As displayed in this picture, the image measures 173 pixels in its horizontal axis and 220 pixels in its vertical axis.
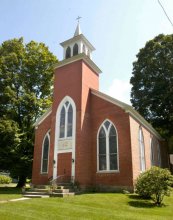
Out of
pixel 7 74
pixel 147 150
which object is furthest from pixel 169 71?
pixel 7 74

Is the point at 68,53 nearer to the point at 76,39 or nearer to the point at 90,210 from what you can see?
the point at 76,39

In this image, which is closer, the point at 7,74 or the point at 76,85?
the point at 76,85

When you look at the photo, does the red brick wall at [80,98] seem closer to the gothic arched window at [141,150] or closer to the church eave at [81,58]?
the church eave at [81,58]

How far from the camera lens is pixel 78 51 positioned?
22.4m

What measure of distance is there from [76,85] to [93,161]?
6.81m

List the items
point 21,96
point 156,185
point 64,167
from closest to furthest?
point 156,185 < point 64,167 < point 21,96

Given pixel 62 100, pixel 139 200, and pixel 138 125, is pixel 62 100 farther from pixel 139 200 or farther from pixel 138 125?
pixel 139 200

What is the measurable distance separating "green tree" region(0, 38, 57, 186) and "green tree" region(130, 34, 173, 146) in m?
13.7

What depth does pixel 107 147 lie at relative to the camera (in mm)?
18047

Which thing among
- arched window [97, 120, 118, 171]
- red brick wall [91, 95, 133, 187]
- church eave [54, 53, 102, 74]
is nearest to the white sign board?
red brick wall [91, 95, 133, 187]

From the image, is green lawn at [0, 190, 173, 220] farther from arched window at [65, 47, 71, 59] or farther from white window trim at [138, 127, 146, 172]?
arched window at [65, 47, 71, 59]

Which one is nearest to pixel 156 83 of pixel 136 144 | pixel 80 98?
pixel 136 144

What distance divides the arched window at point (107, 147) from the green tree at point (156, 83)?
1573 cm

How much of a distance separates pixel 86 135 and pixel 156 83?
18198 mm
